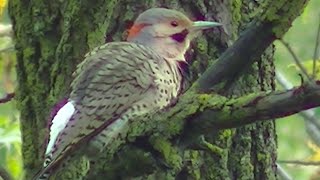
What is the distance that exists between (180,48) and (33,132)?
656 millimetres

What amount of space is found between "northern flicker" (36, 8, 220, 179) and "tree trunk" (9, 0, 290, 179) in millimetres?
86

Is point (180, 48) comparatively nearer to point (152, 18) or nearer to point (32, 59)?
point (152, 18)

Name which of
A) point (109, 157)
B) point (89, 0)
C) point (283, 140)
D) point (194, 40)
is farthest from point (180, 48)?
point (283, 140)

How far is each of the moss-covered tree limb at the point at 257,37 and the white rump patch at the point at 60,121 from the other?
1.84ft

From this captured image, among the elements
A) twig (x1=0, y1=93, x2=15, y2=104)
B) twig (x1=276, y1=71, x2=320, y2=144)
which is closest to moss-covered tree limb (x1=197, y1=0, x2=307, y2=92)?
twig (x1=0, y1=93, x2=15, y2=104)

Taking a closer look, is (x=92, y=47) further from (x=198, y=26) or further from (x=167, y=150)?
(x=167, y=150)

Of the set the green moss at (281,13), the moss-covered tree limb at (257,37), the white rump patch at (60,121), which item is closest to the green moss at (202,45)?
the white rump patch at (60,121)

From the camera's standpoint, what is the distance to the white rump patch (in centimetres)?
351

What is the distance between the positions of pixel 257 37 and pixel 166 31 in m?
1.13

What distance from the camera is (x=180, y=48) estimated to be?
13.9ft

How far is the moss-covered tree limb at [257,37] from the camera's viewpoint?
3.18 meters

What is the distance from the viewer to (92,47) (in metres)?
4.12

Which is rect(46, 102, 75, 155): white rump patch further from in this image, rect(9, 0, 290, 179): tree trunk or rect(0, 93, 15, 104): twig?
rect(0, 93, 15, 104): twig

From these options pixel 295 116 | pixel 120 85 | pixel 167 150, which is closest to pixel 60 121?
pixel 120 85
